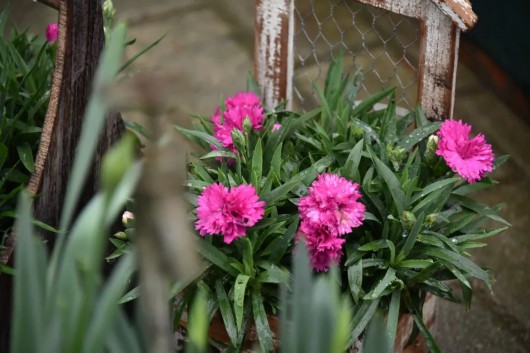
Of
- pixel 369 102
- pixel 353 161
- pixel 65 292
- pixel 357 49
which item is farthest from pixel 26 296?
pixel 357 49

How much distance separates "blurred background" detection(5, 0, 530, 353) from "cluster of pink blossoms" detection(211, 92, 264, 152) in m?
0.57

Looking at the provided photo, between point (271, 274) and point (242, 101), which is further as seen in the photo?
point (242, 101)

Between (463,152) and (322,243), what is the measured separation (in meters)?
0.34

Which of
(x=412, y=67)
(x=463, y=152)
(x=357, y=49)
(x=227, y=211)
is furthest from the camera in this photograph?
(x=357, y=49)

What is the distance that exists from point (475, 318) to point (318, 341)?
1.66m

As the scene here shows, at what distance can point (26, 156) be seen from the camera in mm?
1880

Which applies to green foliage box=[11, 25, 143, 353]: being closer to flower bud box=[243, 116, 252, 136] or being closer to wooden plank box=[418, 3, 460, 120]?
flower bud box=[243, 116, 252, 136]

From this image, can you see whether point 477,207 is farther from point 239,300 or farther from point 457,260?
point 239,300

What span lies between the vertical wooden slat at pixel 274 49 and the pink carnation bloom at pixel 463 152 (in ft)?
1.52

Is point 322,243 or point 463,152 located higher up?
point 463,152

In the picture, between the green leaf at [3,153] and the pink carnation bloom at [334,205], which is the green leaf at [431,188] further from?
the green leaf at [3,153]

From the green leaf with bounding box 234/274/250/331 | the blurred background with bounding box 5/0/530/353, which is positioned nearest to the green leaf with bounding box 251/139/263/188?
the green leaf with bounding box 234/274/250/331

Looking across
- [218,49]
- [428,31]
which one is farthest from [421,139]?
[218,49]

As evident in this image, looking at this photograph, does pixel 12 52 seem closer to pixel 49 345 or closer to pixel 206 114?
pixel 206 114
